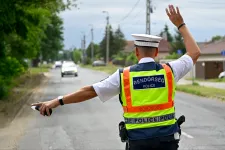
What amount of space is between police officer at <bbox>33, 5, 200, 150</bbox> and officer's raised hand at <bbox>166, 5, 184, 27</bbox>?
1.17ft

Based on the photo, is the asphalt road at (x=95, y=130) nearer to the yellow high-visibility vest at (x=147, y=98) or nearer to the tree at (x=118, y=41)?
the yellow high-visibility vest at (x=147, y=98)

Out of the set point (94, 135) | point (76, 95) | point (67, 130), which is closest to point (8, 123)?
point (67, 130)

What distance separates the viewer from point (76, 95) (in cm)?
417

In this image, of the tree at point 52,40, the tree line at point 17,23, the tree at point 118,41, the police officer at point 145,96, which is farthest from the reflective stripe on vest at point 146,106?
the tree at point 118,41

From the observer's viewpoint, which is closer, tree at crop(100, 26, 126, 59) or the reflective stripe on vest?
the reflective stripe on vest

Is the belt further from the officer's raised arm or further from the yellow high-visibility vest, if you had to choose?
the officer's raised arm

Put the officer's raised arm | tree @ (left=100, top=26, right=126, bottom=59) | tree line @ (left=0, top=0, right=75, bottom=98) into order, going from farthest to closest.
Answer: tree @ (left=100, top=26, right=126, bottom=59), tree line @ (left=0, top=0, right=75, bottom=98), the officer's raised arm

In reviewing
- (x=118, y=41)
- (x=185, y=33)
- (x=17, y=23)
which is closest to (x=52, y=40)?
(x=118, y=41)

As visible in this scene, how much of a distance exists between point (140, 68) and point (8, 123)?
11.6 m

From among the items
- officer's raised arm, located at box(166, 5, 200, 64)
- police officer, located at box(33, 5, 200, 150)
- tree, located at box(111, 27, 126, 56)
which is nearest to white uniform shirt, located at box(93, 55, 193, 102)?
police officer, located at box(33, 5, 200, 150)

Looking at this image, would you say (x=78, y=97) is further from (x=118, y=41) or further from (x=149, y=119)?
(x=118, y=41)

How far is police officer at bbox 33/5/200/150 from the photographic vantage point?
160 inches

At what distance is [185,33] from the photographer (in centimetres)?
445

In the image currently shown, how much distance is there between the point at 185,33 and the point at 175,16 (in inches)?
6.8
